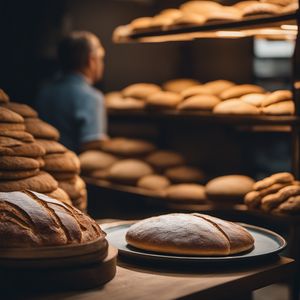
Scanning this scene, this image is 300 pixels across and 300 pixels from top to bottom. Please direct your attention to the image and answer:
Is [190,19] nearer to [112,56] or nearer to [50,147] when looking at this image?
[50,147]

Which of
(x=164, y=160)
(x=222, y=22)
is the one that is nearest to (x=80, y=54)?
(x=164, y=160)

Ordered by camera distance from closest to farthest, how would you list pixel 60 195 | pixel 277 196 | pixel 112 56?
pixel 60 195, pixel 277 196, pixel 112 56

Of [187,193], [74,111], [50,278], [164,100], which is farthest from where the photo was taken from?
[74,111]

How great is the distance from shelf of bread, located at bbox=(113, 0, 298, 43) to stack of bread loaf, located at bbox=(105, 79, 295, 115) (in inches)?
12.7

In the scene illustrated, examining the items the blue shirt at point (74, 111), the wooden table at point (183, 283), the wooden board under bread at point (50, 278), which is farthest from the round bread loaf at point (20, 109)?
the blue shirt at point (74, 111)

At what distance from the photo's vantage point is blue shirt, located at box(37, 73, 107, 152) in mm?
4281

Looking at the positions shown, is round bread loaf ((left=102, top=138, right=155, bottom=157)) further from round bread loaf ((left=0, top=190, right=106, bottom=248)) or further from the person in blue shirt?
round bread loaf ((left=0, top=190, right=106, bottom=248))

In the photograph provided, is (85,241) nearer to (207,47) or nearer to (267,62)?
(207,47)

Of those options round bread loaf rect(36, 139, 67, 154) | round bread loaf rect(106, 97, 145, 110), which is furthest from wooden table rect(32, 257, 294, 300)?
round bread loaf rect(106, 97, 145, 110)

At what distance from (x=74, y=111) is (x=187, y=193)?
114cm

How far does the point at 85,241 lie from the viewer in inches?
61.8

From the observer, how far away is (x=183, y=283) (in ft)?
5.21

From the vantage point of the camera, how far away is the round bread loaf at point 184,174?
388cm

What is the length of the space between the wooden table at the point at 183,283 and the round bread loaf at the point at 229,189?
1.50 meters
